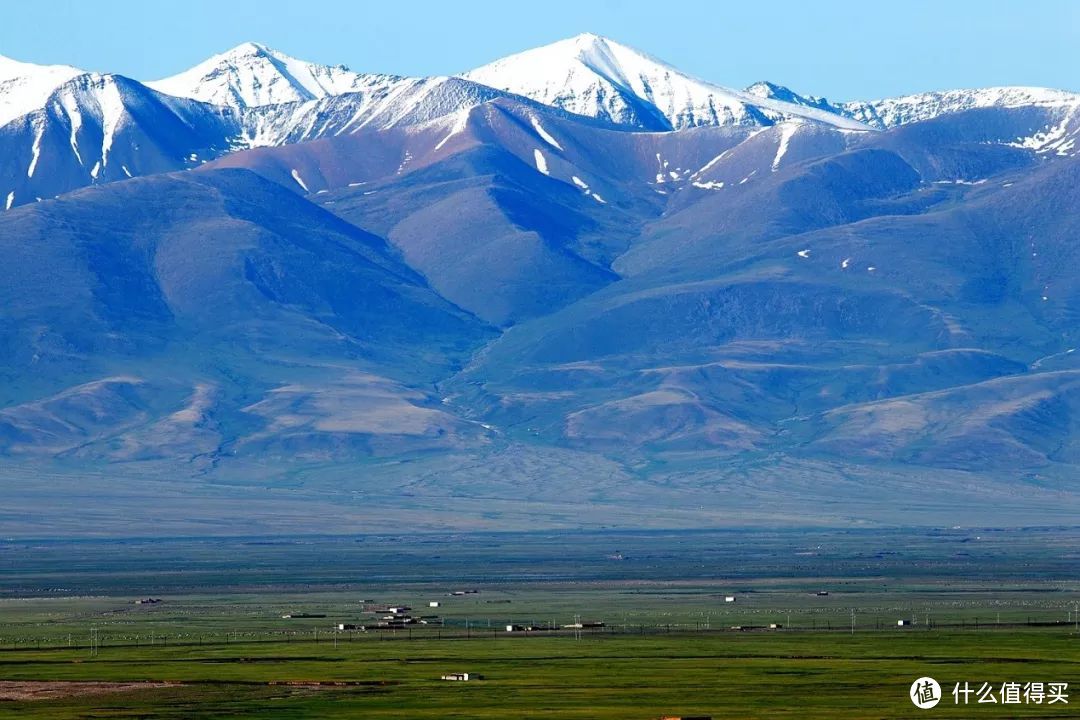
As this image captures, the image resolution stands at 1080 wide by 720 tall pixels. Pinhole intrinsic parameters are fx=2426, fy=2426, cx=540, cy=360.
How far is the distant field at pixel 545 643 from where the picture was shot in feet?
300

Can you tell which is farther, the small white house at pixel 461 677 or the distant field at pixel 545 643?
the small white house at pixel 461 677

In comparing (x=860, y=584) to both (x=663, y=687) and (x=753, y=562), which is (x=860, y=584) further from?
(x=663, y=687)

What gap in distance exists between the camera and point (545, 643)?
387 ft

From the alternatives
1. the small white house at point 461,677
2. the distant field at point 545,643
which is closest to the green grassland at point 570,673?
the distant field at point 545,643

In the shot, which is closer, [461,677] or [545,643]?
[461,677]

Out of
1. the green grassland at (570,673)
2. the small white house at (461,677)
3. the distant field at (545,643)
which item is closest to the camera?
the green grassland at (570,673)

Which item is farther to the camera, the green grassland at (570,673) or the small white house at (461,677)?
the small white house at (461,677)

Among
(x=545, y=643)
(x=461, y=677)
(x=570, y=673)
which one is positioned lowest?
(x=461, y=677)

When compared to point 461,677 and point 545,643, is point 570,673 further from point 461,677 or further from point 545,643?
point 545,643

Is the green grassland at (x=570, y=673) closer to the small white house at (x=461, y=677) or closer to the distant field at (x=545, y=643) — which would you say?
the distant field at (x=545, y=643)

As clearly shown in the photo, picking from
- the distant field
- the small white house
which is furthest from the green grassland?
the small white house

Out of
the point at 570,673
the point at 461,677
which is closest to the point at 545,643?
the point at 570,673

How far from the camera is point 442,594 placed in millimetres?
159000

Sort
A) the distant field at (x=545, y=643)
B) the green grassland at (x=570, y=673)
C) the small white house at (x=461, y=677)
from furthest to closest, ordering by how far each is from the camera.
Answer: the small white house at (x=461, y=677) → the distant field at (x=545, y=643) → the green grassland at (x=570, y=673)
